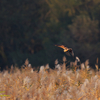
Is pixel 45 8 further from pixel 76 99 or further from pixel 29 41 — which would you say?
pixel 76 99

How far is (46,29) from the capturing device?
69.5 ft

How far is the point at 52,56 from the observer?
19172 millimetres

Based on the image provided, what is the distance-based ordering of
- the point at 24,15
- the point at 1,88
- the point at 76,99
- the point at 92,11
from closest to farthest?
the point at 76,99 → the point at 1,88 → the point at 92,11 → the point at 24,15

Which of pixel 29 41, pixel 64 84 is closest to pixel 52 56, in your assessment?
pixel 29 41

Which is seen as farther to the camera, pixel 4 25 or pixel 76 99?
pixel 4 25

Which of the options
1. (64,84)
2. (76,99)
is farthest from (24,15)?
(76,99)

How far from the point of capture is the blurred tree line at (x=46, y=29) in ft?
60.8

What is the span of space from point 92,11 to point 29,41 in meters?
6.06

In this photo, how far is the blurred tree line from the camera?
18.5 meters

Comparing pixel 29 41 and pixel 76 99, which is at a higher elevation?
pixel 29 41

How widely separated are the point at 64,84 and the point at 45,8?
55.3 ft

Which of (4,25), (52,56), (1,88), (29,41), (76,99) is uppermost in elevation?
(4,25)

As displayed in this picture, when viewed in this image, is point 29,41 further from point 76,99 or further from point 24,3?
point 76,99

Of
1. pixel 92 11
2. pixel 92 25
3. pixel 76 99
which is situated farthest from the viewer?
pixel 92 11
